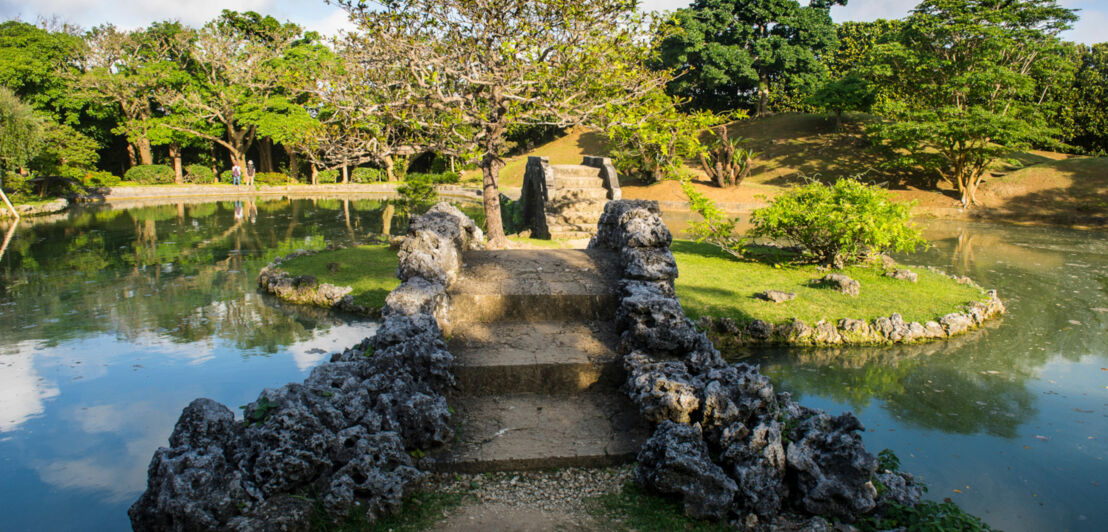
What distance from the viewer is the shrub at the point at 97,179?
29.2 m

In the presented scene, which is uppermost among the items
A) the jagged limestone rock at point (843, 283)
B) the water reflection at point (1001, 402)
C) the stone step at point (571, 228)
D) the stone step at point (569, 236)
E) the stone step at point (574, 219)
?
the stone step at point (574, 219)

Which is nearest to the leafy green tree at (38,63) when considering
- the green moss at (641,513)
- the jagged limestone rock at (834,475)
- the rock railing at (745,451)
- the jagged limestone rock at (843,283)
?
the jagged limestone rock at (843,283)

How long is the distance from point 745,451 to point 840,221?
798 cm

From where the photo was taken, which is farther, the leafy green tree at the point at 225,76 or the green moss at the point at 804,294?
the leafy green tree at the point at 225,76

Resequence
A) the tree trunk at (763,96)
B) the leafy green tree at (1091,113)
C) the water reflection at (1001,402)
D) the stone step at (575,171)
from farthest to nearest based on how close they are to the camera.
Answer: the tree trunk at (763,96) < the leafy green tree at (1091,113) < the stone step at (575,171) < the water reflection at (1001,402)

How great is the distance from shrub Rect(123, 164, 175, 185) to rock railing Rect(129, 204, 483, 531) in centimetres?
3408

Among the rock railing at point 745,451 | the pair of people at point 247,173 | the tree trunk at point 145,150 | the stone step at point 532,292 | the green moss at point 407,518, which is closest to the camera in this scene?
the green moss at point 407,518

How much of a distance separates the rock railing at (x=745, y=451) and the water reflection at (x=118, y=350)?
3.64m

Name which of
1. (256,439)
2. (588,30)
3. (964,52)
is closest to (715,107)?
(964,52)

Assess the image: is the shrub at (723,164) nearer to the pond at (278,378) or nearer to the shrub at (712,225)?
the pond at (278,378)

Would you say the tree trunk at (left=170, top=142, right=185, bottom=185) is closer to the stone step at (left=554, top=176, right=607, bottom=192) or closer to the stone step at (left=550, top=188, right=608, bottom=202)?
the stone step at (left=554, top=176, right=607, bottom=192)

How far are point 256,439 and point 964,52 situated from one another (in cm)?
2963

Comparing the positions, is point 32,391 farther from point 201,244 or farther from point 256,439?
point 201,244

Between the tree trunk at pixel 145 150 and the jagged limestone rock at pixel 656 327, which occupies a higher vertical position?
the tree trunk at pixel 145 150
